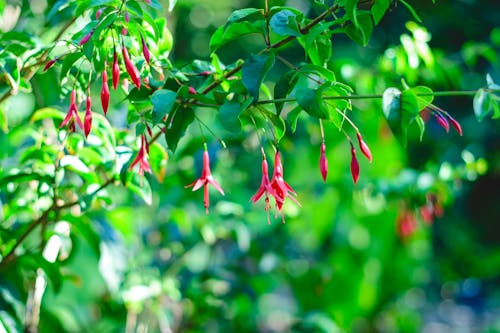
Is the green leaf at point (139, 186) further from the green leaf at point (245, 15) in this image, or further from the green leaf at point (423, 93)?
the green leaf at point (423, 93)

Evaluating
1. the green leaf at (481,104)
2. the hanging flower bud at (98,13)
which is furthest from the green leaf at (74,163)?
the green leaf at (481,104)

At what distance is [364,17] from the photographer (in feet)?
2.33

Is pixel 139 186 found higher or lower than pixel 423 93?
lower

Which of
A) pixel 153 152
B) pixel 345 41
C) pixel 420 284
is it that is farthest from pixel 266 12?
pixel 420 284

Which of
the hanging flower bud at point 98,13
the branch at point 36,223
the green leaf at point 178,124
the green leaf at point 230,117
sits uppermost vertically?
the hanging flower bud at point 98,13

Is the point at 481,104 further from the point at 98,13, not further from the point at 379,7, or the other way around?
the point at 98,13

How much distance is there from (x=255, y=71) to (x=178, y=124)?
0.12m

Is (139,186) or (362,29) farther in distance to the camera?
(139,186)

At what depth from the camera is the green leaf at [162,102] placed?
2.19 feet

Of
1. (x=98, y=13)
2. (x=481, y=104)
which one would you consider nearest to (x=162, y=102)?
(x=98, y=13)

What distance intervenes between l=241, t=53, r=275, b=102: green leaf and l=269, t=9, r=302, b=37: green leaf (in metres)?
0.03

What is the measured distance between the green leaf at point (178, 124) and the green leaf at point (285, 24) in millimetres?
146

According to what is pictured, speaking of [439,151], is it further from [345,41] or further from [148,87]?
[148,87]

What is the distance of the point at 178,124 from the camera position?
2.43 feet
